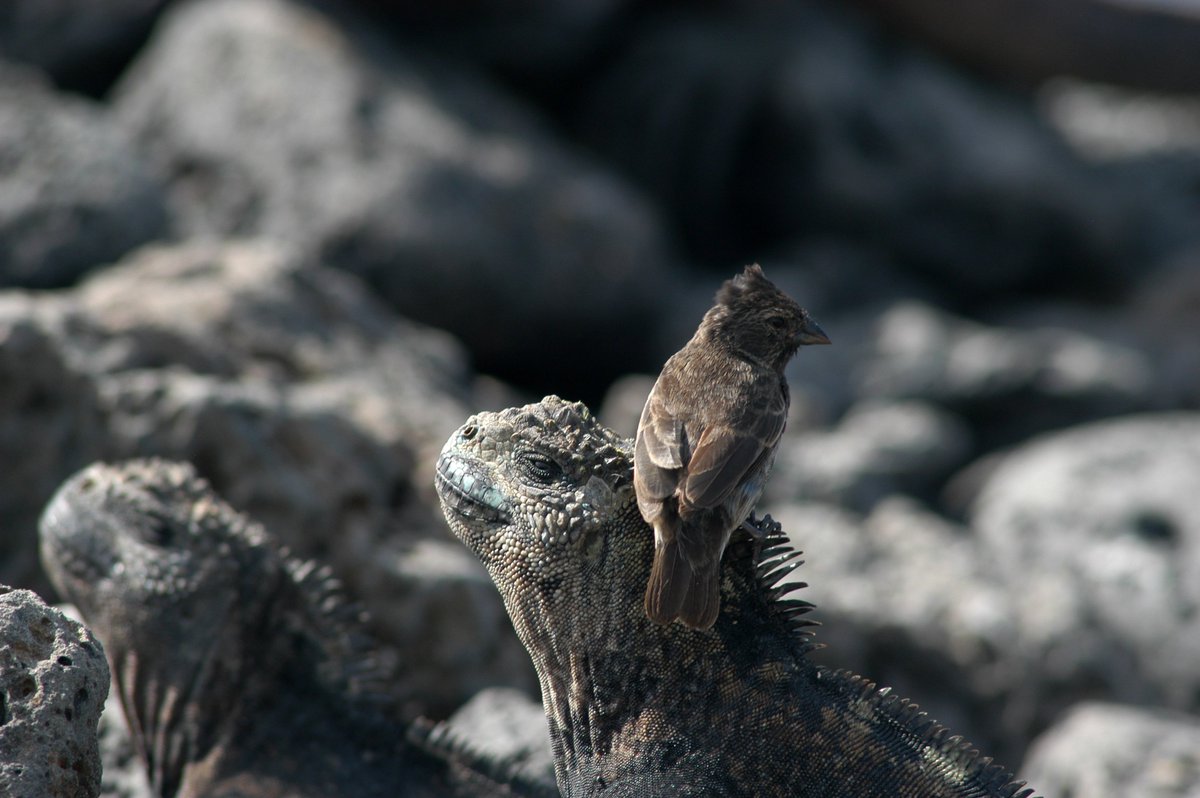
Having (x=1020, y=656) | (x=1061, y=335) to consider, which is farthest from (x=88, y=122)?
(x=1061, y=335)

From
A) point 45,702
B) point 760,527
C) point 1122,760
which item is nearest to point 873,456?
point 1122,760

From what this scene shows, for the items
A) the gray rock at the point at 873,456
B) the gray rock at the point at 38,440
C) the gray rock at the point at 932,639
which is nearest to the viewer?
the gray rock at the point at 38,440

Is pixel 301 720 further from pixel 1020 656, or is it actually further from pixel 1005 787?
pixel 1020 656

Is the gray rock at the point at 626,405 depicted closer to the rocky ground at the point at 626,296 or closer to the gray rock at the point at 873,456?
the rocky ground at the point at 626,296

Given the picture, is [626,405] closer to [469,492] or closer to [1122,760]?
[1122,760]

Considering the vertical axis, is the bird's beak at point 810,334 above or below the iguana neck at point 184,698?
above

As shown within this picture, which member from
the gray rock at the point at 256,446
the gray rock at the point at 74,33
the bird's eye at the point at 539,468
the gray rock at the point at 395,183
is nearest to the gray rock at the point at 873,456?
the gray rock at the point at 395,183

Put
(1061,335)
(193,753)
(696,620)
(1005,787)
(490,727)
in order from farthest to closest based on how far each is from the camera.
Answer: (1061,335) < (490,727) < (193,753) < (1005,787) < (696,620)
